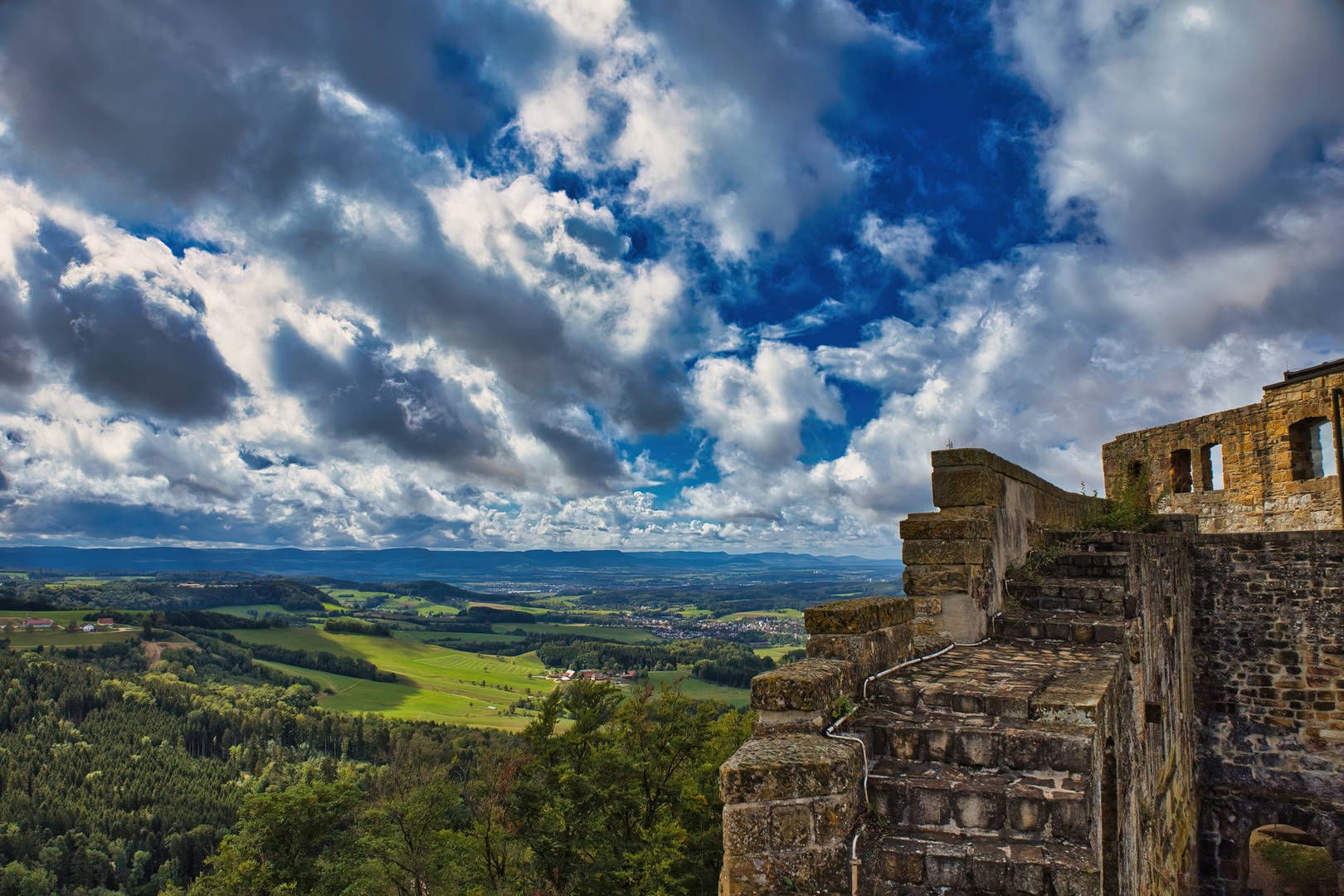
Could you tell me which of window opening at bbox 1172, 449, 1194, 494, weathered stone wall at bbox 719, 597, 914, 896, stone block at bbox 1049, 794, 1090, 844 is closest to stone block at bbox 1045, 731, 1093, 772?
stone block at bbox 1049, 794, 1090, 844

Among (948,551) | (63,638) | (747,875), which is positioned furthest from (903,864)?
(63,638)

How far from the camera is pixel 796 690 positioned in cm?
372

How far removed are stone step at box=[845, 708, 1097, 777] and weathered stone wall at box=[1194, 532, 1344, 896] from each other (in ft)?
37.1

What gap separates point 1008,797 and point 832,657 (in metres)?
1.37

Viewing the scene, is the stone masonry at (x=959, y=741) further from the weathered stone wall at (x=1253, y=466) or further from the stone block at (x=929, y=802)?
the weathered stone wall at (x=1253, y=466)

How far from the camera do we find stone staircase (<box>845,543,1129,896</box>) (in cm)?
301

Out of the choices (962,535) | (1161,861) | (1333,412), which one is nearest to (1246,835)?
(1161,861)

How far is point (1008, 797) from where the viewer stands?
125 inches

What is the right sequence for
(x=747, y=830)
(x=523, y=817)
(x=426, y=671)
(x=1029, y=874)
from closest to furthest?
(x=1029, y=874)
(x=747, y=830)
(x=523, y=817)
(x=426, y=671)

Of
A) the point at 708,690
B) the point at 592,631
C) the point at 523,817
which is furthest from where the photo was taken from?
the point at 592,631

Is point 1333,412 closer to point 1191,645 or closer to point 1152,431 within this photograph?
point 1152,431

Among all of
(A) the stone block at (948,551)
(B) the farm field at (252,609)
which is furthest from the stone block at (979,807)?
(B) the farm field at (252,609)

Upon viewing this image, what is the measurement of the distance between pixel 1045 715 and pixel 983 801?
726 millimetres

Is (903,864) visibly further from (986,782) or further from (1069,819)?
(1069,819)
